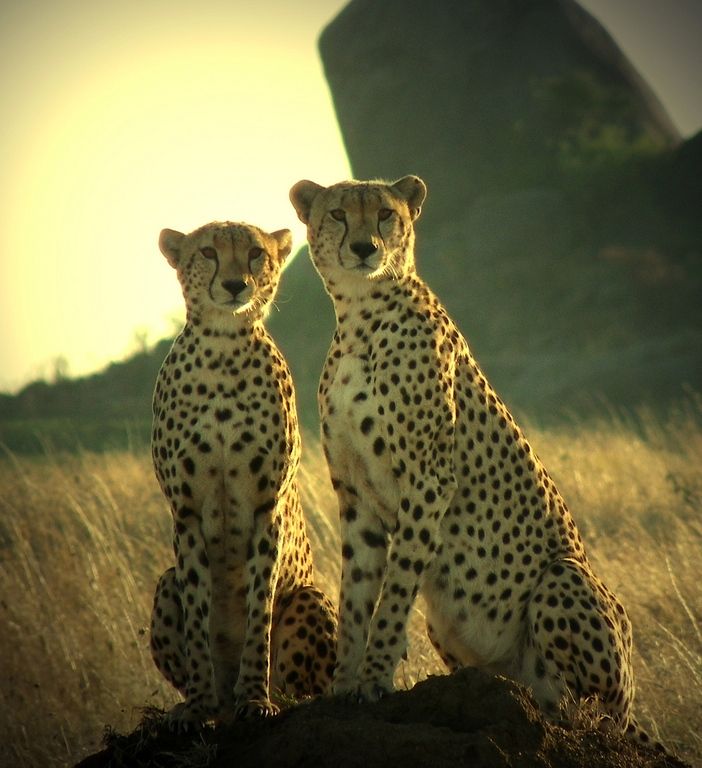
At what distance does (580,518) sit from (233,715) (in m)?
4.26

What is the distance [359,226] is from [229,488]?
850 mm

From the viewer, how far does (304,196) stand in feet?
12.6

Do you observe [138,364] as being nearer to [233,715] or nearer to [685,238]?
[685,238]

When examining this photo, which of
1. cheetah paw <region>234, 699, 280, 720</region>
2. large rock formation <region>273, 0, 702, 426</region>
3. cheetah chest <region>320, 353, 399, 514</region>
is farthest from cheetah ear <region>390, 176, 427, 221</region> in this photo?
large rock formation <region>273, 0, 702, 426</region>

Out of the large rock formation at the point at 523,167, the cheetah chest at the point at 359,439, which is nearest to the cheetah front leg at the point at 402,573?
the cheetah chest at the point at 359,439

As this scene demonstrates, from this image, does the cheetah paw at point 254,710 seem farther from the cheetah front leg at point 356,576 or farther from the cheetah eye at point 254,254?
the cheetah eye at point 254,254

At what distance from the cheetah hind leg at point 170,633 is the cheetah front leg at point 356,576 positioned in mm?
534

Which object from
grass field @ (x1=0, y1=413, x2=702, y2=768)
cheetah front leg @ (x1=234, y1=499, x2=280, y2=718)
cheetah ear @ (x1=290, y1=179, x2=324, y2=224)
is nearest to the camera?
cheetah front leg @ (x1=234, y1=499, x2=280, y2=718)

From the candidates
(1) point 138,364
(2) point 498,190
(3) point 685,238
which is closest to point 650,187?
(3) point 685,238

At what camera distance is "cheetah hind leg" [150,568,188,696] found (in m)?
3.84

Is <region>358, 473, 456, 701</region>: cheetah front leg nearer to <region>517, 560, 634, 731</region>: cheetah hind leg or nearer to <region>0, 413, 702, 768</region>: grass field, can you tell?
<region>517, 560, 634, 731</region>: cheetah hind leg

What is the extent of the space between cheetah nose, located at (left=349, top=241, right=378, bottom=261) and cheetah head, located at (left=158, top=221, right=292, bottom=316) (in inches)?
12.0

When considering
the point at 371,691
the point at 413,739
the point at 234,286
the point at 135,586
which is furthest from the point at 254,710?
the point at 135,586

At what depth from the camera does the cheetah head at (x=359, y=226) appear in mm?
3648
